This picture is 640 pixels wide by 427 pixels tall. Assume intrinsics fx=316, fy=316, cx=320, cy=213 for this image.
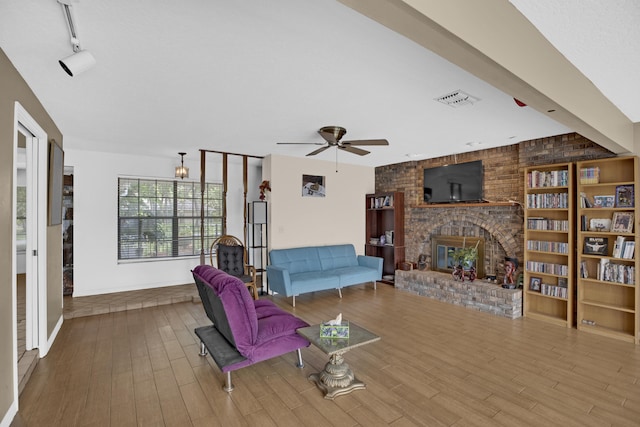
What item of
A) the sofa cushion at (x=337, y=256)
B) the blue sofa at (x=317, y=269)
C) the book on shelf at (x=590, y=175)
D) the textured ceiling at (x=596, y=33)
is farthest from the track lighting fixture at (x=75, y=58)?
the book on shelf at (x=590, y=175)

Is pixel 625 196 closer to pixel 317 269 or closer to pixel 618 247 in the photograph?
pixel 618 247

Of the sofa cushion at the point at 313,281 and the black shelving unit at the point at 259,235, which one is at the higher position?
the black shelving unit at the point at 259,235

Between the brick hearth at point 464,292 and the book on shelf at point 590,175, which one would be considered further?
the brick hearth at point 464,292

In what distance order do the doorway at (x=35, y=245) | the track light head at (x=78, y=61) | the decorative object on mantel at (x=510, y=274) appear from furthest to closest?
the decorative object on mantel at (x=510, y=274) < the doorway at (x=35, y=245) < the track light head at (x=78, y=61)

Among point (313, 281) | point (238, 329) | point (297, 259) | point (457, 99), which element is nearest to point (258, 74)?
point (457, 99)

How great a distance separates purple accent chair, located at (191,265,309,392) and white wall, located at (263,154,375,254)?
269 centimetres

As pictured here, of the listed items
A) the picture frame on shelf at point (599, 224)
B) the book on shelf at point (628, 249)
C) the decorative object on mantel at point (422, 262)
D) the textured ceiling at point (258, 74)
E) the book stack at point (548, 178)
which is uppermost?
the textured ceiling at point (258, 74)

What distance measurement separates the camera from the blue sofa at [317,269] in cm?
505

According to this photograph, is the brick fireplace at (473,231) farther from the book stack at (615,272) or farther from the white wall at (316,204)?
the white wall at (316,204)

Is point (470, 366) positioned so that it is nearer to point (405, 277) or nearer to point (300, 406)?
point (300, 406)

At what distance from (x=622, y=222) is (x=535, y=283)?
51.2 inches

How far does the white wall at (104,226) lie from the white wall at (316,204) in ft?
4.90

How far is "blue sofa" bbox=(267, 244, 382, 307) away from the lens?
505 centimetres

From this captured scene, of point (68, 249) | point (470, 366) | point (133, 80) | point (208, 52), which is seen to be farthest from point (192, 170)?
point (470, 366)
